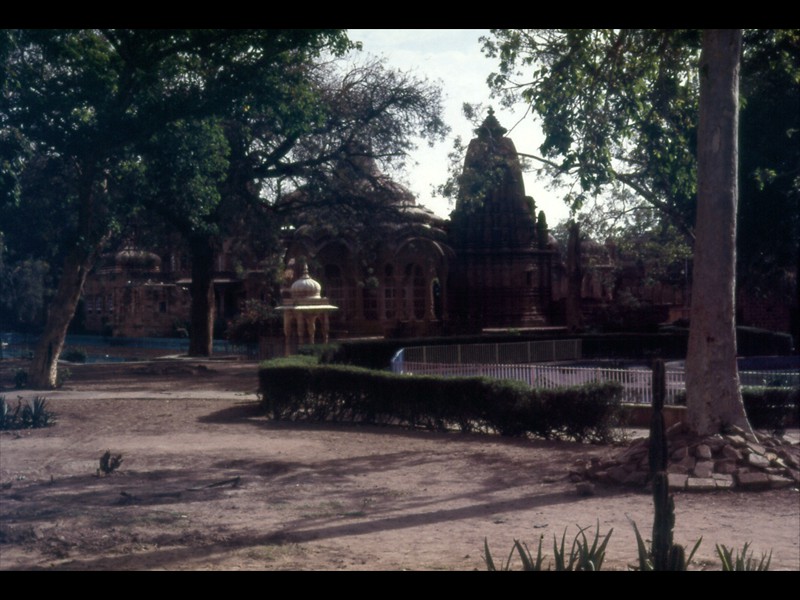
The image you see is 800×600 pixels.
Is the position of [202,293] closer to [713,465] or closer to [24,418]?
[24,418]

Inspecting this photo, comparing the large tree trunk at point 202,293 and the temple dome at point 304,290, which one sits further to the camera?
the large tree trunk at point 202,293

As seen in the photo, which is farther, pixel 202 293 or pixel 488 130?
pixel 202 293

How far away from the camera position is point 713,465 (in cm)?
1166

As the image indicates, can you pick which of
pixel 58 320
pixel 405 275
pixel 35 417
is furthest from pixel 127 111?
pixel 405 275

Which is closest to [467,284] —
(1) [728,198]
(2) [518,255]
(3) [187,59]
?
(2) [518,255]

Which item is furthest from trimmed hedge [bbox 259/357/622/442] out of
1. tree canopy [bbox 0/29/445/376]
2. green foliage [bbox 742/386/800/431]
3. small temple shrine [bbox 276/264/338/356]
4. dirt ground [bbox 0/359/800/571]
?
small temple shrine [bbox 276/264/338/356]

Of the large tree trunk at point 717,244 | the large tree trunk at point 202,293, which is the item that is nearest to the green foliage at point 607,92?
the large tree trunk at point 717,244

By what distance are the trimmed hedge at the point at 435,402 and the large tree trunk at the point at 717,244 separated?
220 cm

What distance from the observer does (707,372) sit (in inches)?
503

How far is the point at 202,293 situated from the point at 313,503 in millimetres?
24874

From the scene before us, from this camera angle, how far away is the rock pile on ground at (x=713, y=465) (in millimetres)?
11258

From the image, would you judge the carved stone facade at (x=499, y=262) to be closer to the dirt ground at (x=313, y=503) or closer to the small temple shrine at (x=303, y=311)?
the small temple shrine at (x=303, y=311)
